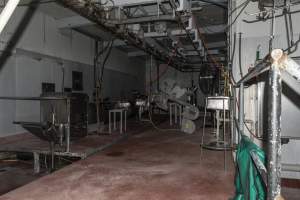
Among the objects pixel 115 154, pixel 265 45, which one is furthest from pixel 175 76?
pixel 115 154

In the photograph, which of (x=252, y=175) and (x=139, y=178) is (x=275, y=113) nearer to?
(x=252, y=175)

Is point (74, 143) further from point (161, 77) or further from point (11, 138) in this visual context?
point (161, 77)

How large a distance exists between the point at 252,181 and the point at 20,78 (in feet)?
15.3

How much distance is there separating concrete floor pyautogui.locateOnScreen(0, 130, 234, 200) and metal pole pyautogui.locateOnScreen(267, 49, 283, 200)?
4.14 feet

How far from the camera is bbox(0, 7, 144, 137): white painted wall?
455cm

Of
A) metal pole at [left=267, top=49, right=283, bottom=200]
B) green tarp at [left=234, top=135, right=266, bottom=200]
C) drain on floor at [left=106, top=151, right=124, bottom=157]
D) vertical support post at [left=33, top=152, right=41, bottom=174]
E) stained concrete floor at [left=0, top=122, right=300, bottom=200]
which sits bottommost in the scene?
vertical support post at [left=33, top=152, right=41, bottom=174]

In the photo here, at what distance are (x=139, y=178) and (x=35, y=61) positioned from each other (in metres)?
3.84

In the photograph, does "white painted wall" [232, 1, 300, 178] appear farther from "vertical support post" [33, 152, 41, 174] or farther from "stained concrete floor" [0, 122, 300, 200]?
"vertical support post" [33, 152, 41, 174]

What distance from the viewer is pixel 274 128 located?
857 millimetres

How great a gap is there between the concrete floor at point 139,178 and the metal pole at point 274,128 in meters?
1.26

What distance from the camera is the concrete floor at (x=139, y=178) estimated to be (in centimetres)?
209

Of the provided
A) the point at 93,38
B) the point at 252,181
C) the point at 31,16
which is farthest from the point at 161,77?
the point at 252,181

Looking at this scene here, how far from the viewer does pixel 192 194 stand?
2102 mm

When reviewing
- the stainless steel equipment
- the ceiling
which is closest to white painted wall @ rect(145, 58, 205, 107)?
the ceiling
